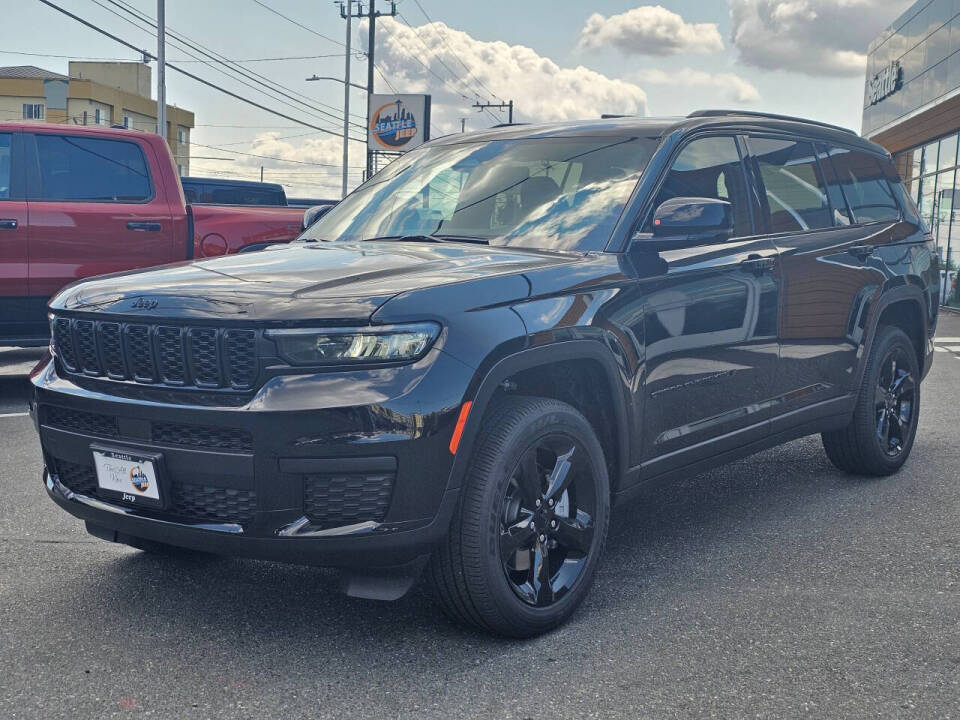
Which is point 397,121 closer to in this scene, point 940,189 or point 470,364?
point 940,189

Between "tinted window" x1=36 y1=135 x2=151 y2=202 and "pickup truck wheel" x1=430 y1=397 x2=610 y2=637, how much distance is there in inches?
239

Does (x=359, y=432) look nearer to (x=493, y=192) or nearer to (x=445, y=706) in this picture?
(x=445, y=706)

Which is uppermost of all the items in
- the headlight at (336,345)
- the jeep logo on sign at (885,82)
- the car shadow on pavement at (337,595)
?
the jeep logo on sign at (885,82)

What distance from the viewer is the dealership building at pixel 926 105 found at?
84.1 ft

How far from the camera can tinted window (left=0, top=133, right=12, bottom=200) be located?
27.7ft

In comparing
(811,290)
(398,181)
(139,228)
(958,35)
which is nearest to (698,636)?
(811,290)

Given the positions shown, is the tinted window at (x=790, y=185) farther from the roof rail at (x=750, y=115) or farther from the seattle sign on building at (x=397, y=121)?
the seattle sign on building at (x=397, y=121)

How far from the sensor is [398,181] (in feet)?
17.1

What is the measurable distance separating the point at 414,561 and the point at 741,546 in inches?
75.1

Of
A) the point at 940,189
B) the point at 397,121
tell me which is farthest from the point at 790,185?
the point at 397,121

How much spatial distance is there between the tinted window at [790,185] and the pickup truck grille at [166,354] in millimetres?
2715

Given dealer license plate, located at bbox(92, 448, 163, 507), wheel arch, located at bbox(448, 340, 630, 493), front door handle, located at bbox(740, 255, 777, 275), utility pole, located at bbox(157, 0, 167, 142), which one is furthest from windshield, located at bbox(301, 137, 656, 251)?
utility pole, located at bbox(157, 0, 167, 142)

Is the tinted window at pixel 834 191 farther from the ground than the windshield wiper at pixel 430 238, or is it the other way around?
the tinted window at pixel 834 191

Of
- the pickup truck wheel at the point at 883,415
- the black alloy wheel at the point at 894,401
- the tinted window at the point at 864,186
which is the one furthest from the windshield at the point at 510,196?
the black alloy wheel at the point at 894,401
